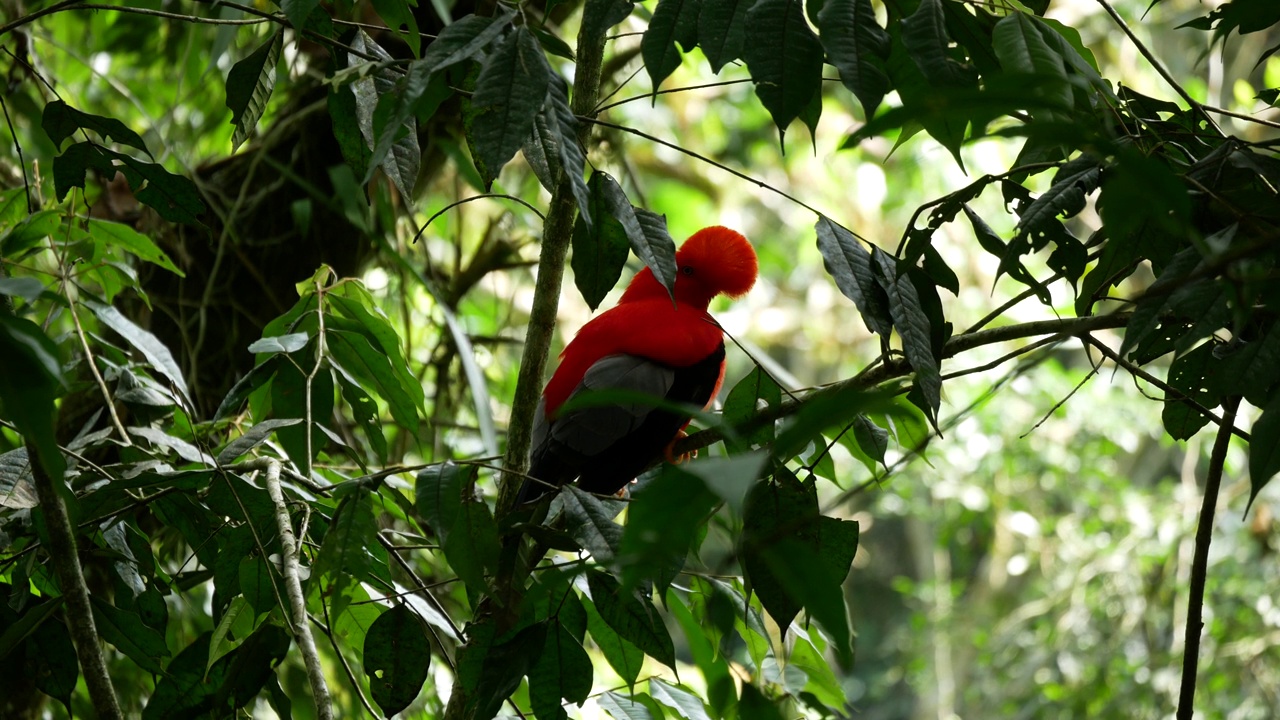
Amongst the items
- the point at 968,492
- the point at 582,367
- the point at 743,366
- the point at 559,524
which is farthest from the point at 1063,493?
the point at 559,524

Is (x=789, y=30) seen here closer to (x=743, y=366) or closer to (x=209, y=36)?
(x=209, y=36)

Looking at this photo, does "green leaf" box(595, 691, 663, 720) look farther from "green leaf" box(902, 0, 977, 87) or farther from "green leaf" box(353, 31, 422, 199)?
"green leaf" box(902, 0, 977, 87)

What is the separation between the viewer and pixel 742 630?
1.27 m

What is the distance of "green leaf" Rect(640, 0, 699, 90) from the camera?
0.90m

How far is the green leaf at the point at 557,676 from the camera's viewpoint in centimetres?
98

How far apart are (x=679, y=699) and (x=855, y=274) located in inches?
23.3

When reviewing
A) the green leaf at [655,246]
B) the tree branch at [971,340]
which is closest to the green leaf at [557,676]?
the tree branch at [971,340]

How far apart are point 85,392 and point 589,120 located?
4.20ft

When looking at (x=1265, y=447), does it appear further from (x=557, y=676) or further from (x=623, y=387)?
(x=623, y=387)

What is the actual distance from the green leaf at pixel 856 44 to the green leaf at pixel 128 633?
2.84 feet

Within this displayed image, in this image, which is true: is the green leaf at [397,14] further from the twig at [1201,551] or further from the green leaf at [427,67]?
the twig at [1201,551]

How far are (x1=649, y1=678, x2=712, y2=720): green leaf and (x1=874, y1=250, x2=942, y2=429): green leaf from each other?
20.0 inches

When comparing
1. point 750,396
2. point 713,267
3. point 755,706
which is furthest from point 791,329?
point 755,706

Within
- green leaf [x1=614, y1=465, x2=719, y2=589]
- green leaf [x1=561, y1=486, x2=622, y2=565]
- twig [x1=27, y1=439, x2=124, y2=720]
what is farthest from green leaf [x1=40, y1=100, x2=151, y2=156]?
green leaf [x1=614, y1=465, x2=719, y2=589]
